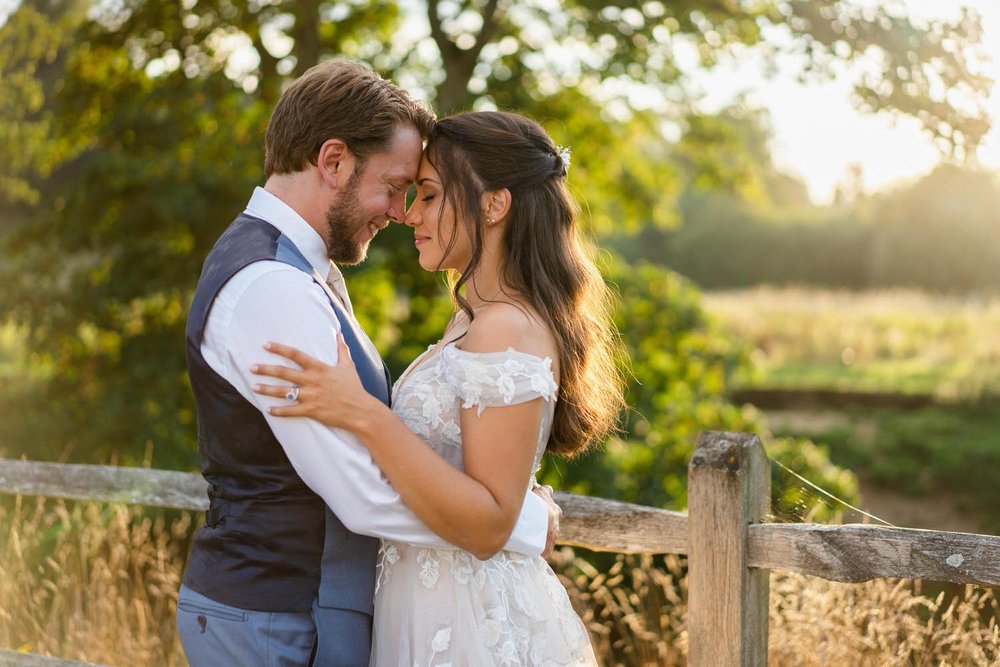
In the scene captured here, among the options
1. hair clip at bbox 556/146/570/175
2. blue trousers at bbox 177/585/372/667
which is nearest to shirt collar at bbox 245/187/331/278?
hair clip at bbox 556/146/570/175

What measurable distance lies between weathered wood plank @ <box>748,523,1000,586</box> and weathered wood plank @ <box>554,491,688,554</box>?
0.28m

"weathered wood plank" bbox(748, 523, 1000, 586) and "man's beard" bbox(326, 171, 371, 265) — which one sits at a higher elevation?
"man's beard" bbox(326, 171, 371, 265)

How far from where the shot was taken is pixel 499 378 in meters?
2.02

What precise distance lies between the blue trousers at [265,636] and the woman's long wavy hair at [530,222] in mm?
727

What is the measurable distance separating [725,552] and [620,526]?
1.55ft

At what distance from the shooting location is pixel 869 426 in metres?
13.3

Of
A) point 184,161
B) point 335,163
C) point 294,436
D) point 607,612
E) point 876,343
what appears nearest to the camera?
point 294,436

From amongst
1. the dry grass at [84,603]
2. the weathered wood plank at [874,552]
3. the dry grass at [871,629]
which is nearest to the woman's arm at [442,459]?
the weathered wood plank at [874,552]

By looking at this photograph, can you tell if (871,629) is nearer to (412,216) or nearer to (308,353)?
(412,216)

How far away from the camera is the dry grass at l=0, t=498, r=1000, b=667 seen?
9.67 ft

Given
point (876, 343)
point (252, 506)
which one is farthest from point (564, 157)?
point (876, 343)

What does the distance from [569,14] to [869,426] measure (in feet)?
26.0

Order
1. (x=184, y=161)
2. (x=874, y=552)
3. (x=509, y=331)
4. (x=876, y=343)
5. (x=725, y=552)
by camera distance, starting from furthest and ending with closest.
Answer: (x=876, y=343), (x=184, y=161), (x=725, y=552), (x=874, y=552), (x=509, y=331)

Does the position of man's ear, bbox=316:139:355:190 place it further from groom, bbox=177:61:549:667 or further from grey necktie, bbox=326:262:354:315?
grey necktie, bbox=326:262:354:315
